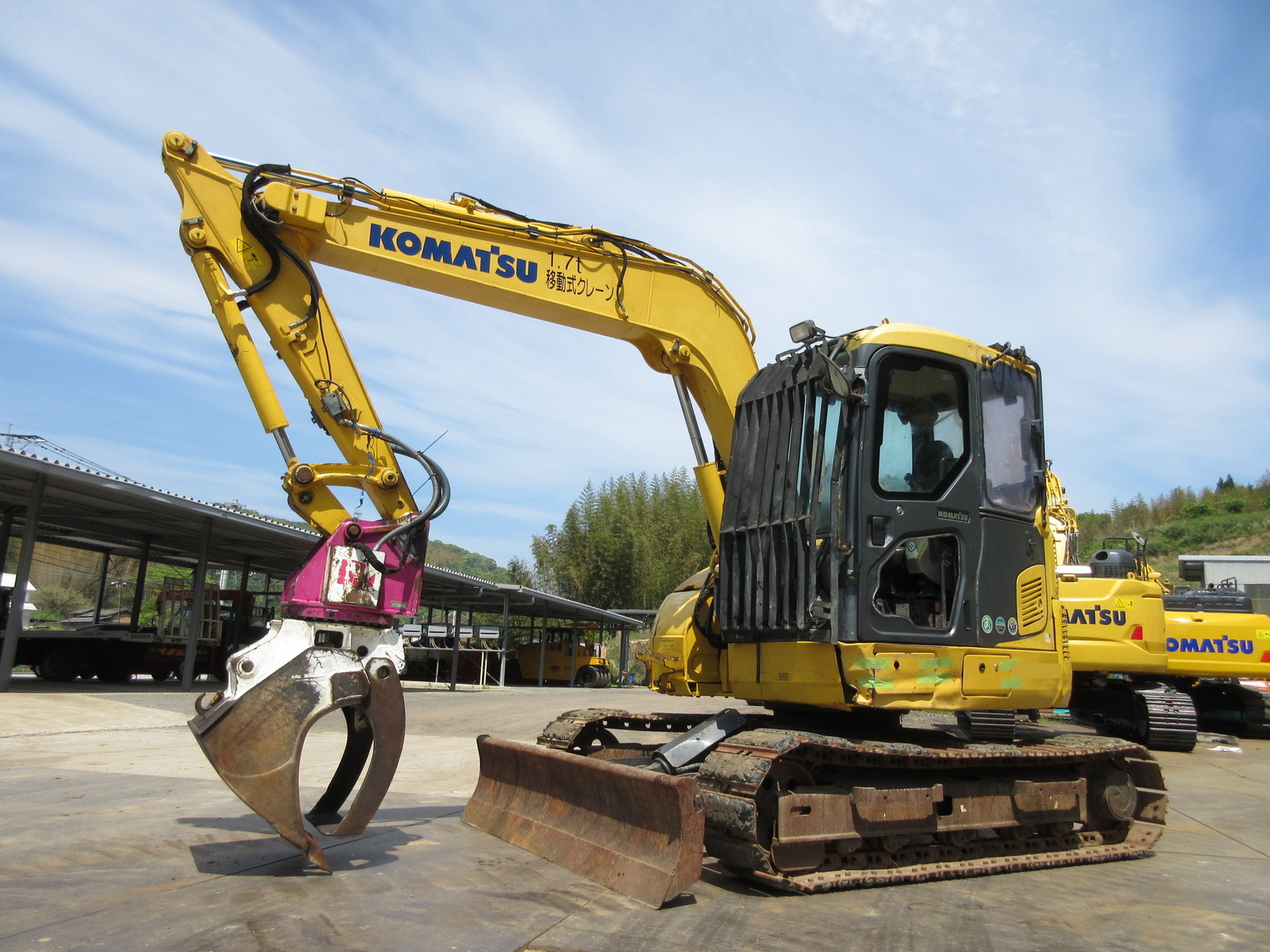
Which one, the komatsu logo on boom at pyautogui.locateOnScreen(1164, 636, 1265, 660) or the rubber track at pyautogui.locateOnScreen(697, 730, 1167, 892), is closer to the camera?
the rubber track at pyautogui.locateOnScreen(697, 730, 1167, 892)

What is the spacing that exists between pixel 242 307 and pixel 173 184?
2.49 ft

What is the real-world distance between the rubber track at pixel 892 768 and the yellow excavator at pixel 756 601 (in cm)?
2

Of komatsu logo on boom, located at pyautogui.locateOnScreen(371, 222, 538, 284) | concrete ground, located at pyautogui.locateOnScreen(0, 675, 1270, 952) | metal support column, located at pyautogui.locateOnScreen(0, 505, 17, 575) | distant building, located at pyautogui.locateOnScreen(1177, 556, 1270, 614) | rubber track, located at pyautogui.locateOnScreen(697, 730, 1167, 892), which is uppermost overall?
distant building, located at pyautogui.locateOnScreen(1177, 556, 1270, 614)

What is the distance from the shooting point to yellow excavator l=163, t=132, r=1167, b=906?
463 cm

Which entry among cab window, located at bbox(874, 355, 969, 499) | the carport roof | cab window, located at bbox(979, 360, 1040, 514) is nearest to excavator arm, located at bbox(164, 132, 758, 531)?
cab window, located at bbox(874, 355, 969, 499)

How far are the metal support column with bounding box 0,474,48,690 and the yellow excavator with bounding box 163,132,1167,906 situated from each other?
11710 millimetres

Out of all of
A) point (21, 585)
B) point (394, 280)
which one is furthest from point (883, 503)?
point (21, 585)

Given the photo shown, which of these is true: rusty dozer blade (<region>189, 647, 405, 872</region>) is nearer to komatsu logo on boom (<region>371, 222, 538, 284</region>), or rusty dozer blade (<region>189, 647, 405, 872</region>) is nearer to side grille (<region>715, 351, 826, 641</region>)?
side grille (<region>715, 351, 826, 641</region>)

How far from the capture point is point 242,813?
20.4 ft

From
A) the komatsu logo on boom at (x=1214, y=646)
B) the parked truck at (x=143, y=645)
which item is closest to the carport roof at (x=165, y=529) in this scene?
the parked truck at (x=143, y=645)

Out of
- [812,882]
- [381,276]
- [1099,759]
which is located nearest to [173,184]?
[381,276]

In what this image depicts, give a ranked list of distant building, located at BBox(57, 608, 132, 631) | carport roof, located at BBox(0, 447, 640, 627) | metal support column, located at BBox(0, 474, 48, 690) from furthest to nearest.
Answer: distant building, located at BBox(57, 608, 132, 631), carport roof, located at BBox(0, 447, 640, 627), metal support column, located at BBox(0, 474, 48, 690)

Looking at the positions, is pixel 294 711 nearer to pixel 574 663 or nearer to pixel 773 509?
pixel 773 509

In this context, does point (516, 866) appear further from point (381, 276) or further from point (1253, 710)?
point (1253, 710)
